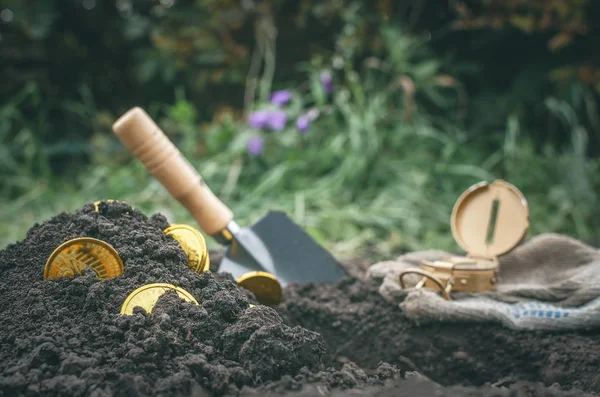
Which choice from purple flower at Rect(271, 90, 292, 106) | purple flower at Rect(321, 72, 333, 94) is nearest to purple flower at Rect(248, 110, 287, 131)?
purple flower at Rect(271, 90, 292, 106)

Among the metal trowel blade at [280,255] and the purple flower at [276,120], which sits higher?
the purple flower at [276,120]

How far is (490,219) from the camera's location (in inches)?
77.7

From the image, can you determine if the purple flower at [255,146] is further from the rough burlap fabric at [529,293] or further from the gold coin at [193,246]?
the gold coin at [193,246]

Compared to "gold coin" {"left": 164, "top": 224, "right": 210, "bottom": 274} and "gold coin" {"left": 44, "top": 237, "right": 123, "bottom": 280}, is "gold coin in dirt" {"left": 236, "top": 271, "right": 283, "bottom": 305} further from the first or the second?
"gold coin" {"left": 44, "top": 237, "right": 123, "bottom": 280}

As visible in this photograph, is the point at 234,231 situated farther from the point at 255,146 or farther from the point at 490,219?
the point at 255,146

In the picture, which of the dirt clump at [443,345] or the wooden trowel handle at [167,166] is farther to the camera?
the wooden trowel handle at [167,166]

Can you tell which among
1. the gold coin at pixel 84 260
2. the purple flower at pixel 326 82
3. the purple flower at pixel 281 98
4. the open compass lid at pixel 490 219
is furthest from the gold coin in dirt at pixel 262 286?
the purple flower at pixel 326 82

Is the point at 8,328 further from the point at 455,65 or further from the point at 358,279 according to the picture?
the point at 455,65

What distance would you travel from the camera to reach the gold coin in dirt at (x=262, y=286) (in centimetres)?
162

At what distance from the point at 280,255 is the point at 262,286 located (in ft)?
1.17

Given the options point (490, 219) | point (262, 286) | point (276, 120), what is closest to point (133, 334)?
point (262, 286)

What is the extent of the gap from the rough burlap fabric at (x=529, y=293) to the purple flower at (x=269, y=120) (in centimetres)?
176

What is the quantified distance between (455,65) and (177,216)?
212 cm

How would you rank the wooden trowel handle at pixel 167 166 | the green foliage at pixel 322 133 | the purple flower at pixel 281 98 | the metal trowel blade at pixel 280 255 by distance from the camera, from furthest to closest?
1. the purple flower at pixel 281 98
2. the green foliage at pixel 322 133
3. the metal trowel blade at pixel 280 255
4. the wooden trowel handle at pixel 167 166
